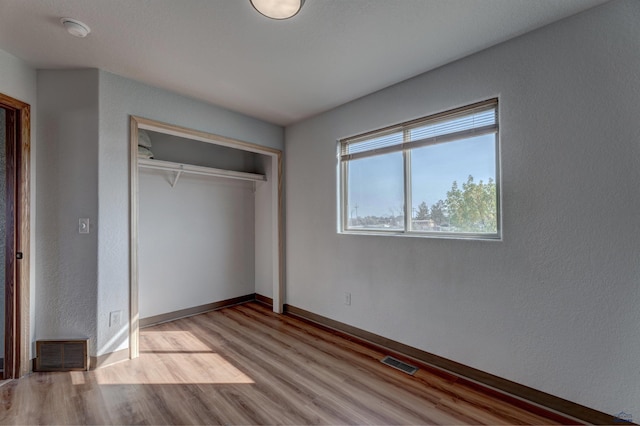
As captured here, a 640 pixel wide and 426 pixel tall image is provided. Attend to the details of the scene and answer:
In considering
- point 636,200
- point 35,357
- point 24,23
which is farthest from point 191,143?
Result: point 636,200

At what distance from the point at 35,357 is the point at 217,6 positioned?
3013 mm

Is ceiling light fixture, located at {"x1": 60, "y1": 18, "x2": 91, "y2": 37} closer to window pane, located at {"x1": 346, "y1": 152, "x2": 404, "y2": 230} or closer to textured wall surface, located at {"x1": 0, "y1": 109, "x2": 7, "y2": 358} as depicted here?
textured wall surface, located at {"x1": 0, "y1": 109, "x2": 7, "y2": 358}

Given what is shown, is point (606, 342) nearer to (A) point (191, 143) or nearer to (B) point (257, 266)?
(B) point (257, 266)

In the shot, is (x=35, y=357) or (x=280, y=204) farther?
(x=280, y=204)

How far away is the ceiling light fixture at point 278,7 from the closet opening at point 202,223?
1633 millimetres

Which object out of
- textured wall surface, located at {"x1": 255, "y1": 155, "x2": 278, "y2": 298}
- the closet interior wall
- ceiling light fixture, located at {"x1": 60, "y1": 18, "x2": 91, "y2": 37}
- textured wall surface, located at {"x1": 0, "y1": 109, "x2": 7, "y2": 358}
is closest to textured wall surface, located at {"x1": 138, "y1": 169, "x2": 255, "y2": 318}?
the closet interior wall

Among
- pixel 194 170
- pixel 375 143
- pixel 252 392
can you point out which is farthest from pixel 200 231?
pixel 375 143

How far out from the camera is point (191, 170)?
3.36m

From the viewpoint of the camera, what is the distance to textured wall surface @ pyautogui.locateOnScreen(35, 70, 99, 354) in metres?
Result: 2.31

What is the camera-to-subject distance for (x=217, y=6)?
164 cm

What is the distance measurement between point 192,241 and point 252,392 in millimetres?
2228

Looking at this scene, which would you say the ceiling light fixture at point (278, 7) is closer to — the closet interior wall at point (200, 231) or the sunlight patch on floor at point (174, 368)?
the closet interior wall at point (200, 231)

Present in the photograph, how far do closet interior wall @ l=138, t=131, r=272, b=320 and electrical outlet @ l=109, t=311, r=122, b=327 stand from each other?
2.70ft

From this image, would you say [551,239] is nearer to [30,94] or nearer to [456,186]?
[456,186]
